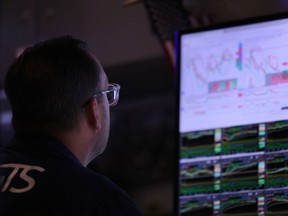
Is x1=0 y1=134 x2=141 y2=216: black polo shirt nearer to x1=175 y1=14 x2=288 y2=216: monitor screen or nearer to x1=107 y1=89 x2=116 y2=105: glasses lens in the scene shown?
x1=107 y1=89 x2=116 y2=105: glasses lens

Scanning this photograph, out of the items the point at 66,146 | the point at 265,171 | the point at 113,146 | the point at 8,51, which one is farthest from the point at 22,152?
the point at 113,146

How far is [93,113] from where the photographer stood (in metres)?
1.79

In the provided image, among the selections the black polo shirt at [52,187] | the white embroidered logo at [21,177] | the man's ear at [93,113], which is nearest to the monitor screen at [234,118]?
the man's ear at [93,113]

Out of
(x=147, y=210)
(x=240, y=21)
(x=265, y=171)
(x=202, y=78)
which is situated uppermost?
(x=240, y=21)

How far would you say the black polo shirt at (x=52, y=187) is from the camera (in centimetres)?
153

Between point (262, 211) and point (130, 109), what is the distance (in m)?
2.00

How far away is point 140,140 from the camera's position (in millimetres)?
4031

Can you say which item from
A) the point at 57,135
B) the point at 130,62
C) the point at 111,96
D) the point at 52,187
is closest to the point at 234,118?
the point at 111,96

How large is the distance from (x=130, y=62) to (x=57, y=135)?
2040mm

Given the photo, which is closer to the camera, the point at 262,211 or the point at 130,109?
the point at 262,211

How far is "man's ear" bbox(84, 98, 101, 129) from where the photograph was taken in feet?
5.84

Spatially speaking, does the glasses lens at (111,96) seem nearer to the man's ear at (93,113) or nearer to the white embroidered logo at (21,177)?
the man's ear at (93,113)

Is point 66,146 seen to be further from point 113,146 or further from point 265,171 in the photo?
point 113,146

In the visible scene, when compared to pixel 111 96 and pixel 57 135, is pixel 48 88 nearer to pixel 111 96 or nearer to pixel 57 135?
pixel 57 135
